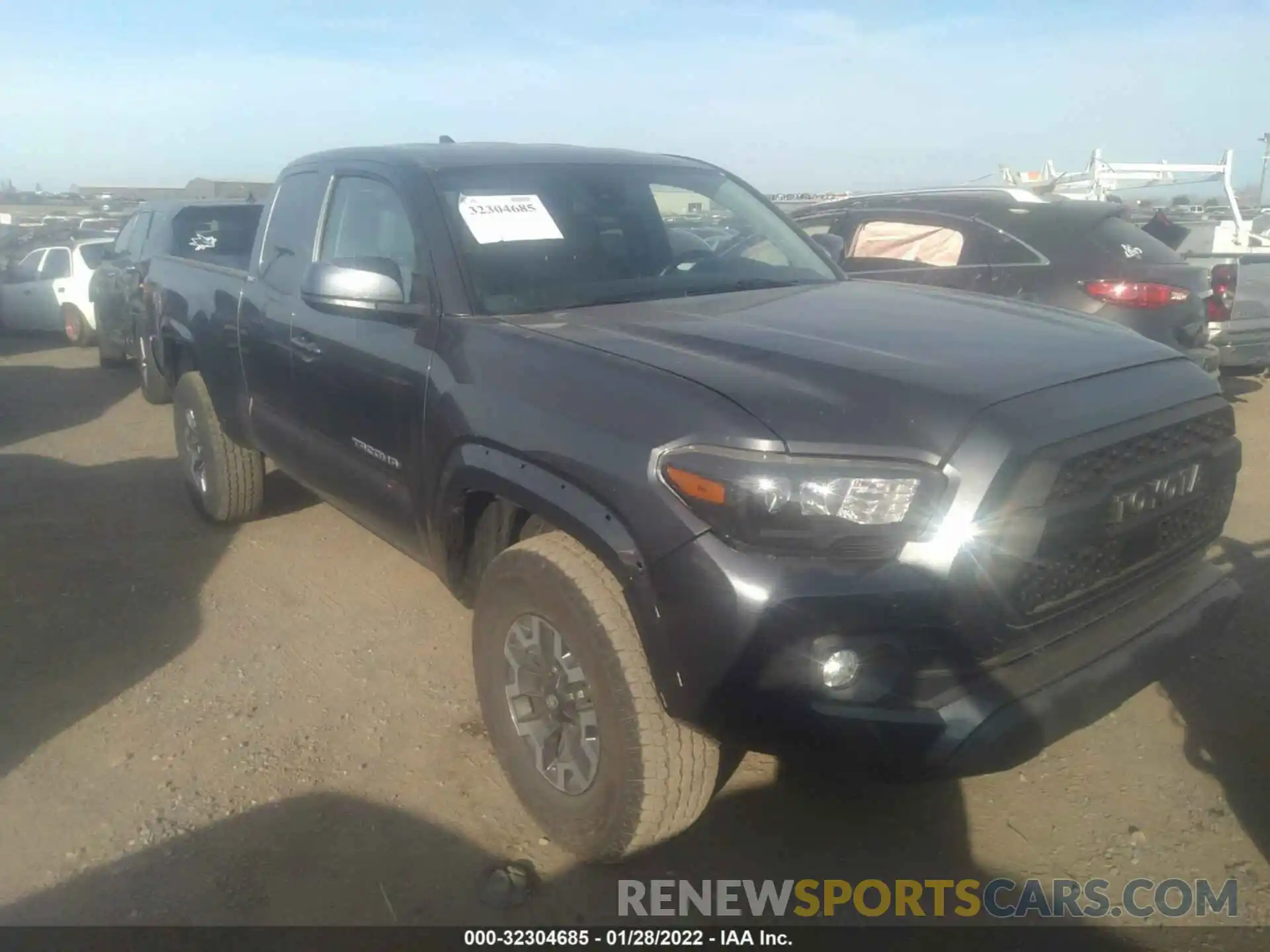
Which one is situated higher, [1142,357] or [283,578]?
[1142,357]

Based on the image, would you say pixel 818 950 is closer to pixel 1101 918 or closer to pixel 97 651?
pixel 1101 918

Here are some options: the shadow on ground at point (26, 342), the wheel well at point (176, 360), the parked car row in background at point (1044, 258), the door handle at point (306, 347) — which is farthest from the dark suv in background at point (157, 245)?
the parked car row in background at point (1044, 258)

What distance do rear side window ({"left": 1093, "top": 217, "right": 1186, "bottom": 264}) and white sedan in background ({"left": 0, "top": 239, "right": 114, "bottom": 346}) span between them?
11.7 meters

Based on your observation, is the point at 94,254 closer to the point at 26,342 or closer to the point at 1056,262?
the point at 26,342

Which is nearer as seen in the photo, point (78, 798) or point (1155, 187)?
point (78, 798)

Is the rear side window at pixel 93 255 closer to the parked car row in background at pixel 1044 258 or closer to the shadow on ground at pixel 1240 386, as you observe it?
the parked car row in background at pixel 1044 258

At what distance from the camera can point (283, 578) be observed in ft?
16.3

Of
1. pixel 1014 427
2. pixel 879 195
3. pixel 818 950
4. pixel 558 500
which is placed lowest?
pixel 818 950

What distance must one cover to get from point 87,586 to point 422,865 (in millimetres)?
2866

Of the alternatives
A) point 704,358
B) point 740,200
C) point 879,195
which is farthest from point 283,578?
point 879,195

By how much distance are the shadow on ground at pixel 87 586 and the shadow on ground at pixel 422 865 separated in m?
0.91

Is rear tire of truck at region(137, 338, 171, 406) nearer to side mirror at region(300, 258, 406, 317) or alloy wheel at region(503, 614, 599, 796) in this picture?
side mirror at region(300, 258, 406, 317)

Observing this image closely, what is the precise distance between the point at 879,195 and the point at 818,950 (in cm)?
639

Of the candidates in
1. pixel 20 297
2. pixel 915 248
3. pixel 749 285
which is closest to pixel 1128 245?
pixel 915 248
